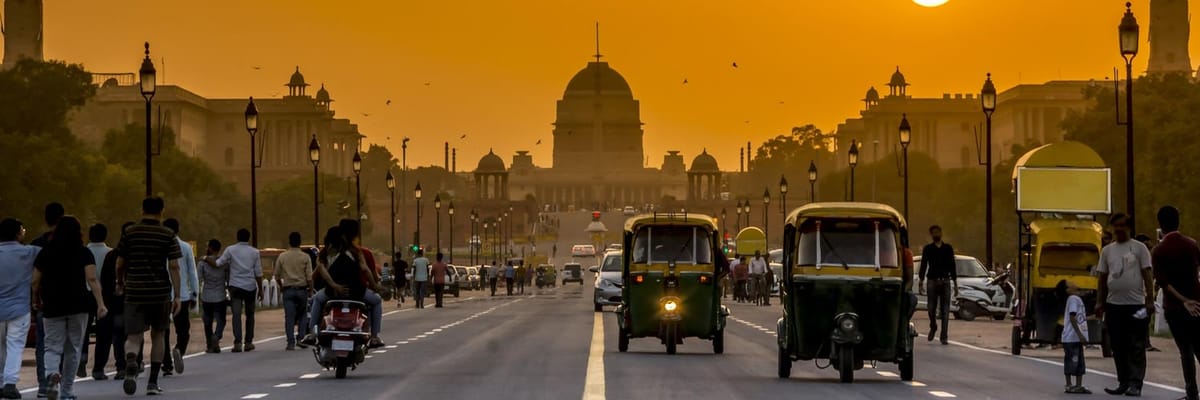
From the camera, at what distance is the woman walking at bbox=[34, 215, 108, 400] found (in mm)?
19156

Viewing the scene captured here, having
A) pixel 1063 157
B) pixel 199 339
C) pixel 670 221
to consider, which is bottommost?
pixel 199 339

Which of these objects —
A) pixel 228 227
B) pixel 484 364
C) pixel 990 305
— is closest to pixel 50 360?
pixel 484 364

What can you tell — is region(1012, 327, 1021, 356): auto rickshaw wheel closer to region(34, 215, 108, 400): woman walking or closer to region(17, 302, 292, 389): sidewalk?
region(17, 302, 292, 389): sidewalk

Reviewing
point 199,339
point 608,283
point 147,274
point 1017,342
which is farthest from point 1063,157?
point 608,283

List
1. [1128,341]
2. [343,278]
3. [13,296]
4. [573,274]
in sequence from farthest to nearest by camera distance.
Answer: [573,274] < [343,278] < [1128,341] < [13,296]

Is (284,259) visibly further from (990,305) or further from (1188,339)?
(990,305)

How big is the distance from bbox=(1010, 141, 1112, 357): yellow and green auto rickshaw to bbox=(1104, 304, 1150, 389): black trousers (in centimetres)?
667

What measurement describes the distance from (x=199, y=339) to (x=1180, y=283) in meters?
19.1

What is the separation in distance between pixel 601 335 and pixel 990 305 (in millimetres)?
13848

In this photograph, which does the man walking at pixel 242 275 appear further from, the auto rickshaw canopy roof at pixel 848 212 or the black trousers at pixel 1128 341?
the black trousers at pixel 1128 341

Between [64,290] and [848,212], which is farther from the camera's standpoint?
[848,212]

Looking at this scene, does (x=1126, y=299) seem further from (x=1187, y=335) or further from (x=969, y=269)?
(x=969, y=269)

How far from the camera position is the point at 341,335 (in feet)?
74.0

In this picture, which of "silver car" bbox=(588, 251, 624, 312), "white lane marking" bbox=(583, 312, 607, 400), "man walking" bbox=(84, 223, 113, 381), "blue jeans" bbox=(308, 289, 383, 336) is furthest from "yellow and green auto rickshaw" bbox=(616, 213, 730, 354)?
"silver car" bbox=(588, 251, 624, 312)
